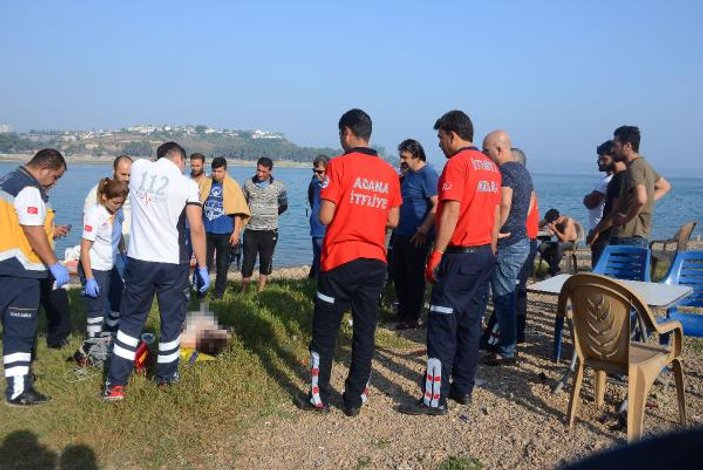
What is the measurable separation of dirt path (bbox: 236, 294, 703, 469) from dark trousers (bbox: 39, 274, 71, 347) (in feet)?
8.88

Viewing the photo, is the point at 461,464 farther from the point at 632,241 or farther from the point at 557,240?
the point at 557,240

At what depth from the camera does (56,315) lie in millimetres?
6258

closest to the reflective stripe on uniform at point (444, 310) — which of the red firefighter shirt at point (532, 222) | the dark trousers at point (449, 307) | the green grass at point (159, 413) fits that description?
the dark trousers at point (449, 307)

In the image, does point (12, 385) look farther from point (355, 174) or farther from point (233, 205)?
point (233, 205)

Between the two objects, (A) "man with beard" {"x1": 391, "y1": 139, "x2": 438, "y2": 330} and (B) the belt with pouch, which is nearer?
(B) the belt with pouch

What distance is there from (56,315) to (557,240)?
26.3 feet

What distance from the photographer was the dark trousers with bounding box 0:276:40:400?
4762mm

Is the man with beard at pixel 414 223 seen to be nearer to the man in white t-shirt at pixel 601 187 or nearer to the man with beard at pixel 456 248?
the man with beard at pixel 456 248

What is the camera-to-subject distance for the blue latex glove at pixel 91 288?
5602mm

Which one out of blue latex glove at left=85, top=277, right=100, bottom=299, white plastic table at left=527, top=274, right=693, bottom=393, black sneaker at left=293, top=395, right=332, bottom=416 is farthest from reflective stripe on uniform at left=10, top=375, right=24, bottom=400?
white plastic table at left=527, top=274, right=693, bottom=393

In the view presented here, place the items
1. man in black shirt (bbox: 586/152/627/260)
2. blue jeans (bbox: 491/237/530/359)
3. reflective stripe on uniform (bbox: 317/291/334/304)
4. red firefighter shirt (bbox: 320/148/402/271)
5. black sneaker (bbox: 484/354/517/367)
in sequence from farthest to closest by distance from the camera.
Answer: man in black shirt (bbox: 586/152/627/260), black sneaker (bbox: 484/354/517/367), blue jeans (bbox: 491/237/530/359), reflective stripe on uniform (bbox: 317/291/334/304), red firefighter shirt (bbox: 320/148/402/271)

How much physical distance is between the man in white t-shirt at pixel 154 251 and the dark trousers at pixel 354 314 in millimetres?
1162

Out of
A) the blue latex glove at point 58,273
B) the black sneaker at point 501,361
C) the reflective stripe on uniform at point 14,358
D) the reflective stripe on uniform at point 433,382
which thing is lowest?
the black sneaker at point 501,361

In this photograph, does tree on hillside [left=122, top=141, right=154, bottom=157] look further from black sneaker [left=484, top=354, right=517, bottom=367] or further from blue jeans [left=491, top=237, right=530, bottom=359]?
black sneaker [left=484, top=354, right=517, bottom=367]
